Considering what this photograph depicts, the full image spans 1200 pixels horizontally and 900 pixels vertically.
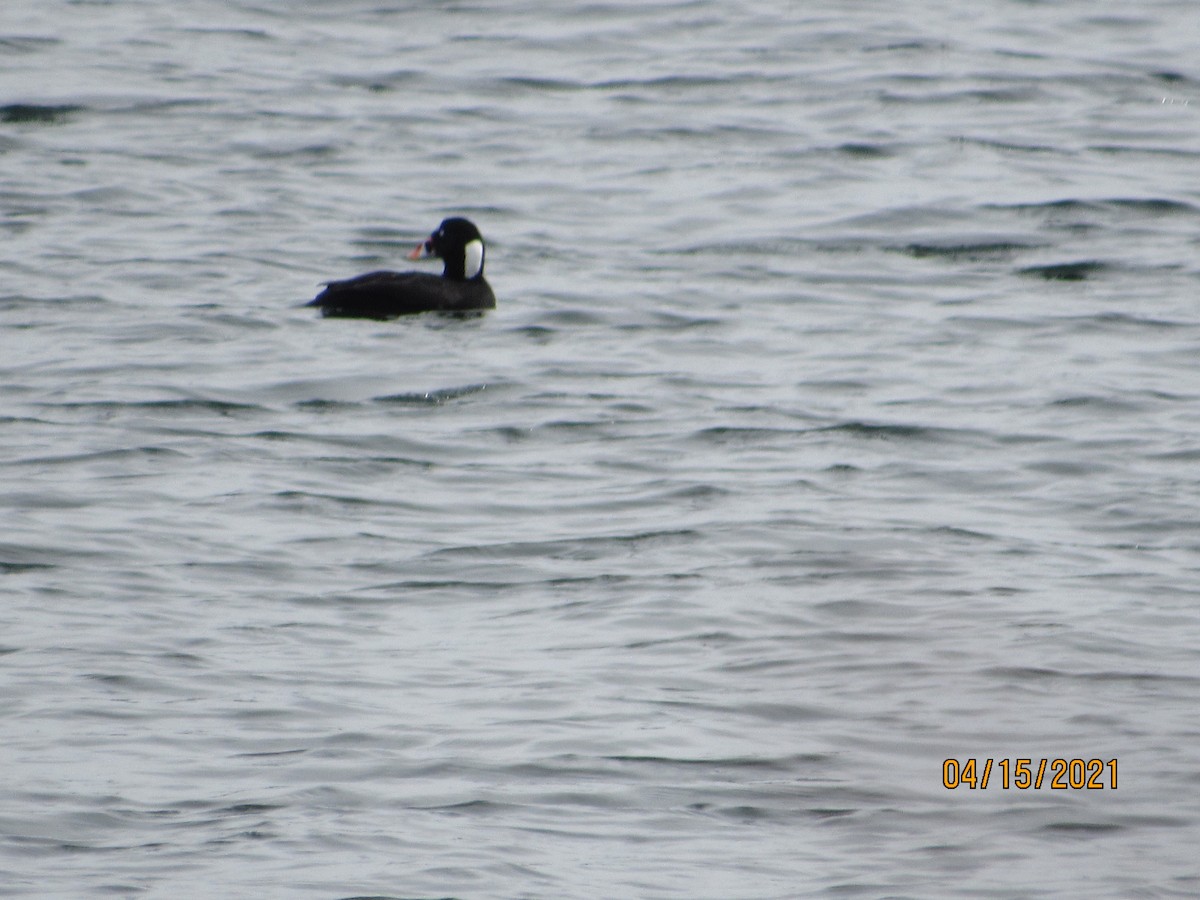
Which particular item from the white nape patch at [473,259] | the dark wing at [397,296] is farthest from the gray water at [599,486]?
the white nape patch at [473,259]

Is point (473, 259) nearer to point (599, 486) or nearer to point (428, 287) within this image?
point (428, 287)

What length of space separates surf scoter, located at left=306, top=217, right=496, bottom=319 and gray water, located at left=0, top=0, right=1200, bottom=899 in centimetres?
18

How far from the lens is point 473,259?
539 inches

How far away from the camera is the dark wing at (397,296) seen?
1284 centimetres

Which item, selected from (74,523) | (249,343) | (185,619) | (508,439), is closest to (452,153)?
(249,343)

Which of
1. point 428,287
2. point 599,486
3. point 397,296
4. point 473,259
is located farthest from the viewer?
point 473,259

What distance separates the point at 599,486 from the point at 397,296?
389cm

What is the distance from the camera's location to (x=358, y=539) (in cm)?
862

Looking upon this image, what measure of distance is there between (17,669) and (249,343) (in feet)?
17.8

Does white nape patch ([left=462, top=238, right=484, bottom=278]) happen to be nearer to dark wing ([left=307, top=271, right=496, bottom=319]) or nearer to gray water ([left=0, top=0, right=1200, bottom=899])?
dark wing ([left=307, top=271, right=496, bottom=319])

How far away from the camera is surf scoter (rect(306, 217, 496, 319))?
12867 mm

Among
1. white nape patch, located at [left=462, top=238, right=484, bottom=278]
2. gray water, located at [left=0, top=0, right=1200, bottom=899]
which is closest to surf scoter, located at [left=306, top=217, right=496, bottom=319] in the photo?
white nape patch, located at [left=462, top=238, right=484, bottom=278]

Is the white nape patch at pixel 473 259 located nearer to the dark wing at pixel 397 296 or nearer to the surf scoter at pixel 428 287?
the surf scoter at pixel 428 287

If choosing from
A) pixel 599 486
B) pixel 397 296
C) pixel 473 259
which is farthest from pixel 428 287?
pixel 599 486
